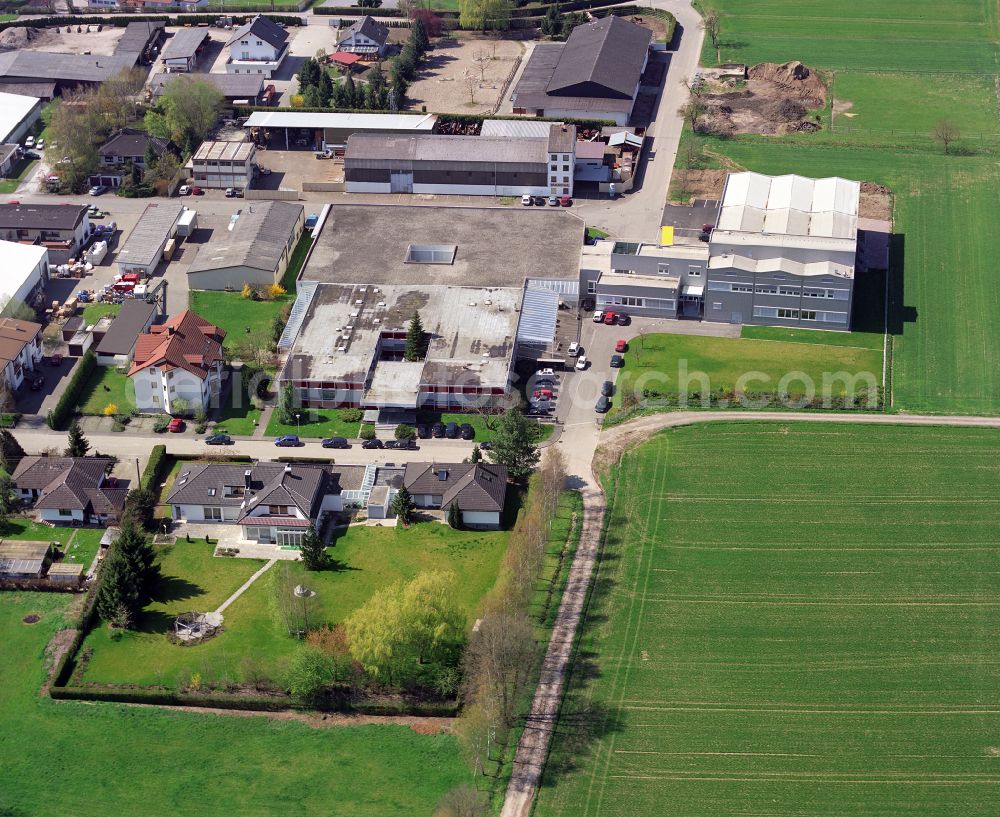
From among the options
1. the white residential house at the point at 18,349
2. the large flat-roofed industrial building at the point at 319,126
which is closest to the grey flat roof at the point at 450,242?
the large flat-roofed industrial building at the point at 319,126

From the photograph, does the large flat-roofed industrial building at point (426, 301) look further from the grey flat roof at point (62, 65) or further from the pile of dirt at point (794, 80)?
the grey flat roof at point (62, 65)

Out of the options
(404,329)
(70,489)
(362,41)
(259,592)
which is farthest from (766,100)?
(70,489)

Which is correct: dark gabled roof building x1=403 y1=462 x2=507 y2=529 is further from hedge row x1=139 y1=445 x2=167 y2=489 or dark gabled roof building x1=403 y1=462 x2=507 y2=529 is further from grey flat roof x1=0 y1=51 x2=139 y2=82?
grey flat roof x1=0 y1=51 x2=139 y2=82

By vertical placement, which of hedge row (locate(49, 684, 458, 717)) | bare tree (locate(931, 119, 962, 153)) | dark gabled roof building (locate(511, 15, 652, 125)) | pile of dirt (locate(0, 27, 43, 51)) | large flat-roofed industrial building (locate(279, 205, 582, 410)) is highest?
pile of dirt (locate(0, 27, 43, 51))

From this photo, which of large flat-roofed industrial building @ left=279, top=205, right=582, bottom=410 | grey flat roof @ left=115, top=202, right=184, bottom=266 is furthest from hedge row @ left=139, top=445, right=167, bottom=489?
grey flat roof @ left=115, top=202, right=184, bottom=266

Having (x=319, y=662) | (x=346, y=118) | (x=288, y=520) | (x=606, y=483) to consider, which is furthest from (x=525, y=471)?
(x=346, y=118)
